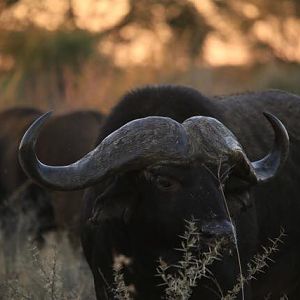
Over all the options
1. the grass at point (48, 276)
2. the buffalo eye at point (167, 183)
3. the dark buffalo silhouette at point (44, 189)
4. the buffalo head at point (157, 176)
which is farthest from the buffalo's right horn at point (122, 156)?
the dark buffalo silhouette at point (44, 189)

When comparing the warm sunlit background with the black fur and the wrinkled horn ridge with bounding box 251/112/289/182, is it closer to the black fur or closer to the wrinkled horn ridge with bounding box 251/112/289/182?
the black fur

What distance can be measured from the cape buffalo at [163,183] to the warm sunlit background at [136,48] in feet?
36.8

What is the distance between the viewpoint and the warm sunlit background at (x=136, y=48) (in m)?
20.4

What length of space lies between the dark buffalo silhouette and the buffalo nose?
178 inches

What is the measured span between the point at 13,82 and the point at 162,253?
14587mm

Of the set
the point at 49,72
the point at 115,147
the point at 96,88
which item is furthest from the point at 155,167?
the point at 49,72

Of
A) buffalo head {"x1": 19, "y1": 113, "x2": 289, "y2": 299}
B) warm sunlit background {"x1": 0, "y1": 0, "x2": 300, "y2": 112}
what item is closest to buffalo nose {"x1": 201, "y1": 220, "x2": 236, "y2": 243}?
buffalo head {"x1": 19, "y1": 113, "x2": 289, "y2": 299}

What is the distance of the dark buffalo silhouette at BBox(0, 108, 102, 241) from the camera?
10367 mm

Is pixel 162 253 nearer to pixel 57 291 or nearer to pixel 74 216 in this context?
pixel 57 291

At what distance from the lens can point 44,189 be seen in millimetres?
10688

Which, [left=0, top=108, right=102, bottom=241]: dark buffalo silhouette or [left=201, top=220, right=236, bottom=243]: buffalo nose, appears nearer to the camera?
[left=201, top=220, right=236, bottom=243]: buffalo nose

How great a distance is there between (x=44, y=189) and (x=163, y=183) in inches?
197

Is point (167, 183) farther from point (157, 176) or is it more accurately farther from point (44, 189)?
point (44, 189)

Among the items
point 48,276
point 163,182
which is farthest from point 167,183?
point 48,276
